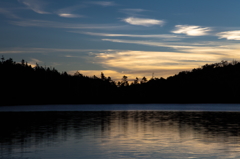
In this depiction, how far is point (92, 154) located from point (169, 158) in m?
5.17

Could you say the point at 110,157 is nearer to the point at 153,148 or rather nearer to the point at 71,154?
the point at 71,154

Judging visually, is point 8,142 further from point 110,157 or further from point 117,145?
point 110,157

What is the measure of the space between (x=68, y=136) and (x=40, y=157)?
1179 centimetres

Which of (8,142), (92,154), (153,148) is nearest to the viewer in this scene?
(92,154)

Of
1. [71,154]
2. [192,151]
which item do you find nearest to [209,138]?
[192,151]

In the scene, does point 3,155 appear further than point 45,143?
No

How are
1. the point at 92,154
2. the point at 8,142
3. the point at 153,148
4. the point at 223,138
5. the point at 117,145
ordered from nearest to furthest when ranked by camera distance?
the point at 92,154, the point at 153,148, the point at 117,145, the point at 8,142, the point at 223,138

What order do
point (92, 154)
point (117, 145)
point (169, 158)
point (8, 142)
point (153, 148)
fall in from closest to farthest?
1. point (169, 158)
2. point (92, 154)
3. point (153, 148)
4. point (117, 145)
5. point (8, 142)

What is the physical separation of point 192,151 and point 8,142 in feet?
50.0

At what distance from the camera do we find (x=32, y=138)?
33.7m

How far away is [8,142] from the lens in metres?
30.5

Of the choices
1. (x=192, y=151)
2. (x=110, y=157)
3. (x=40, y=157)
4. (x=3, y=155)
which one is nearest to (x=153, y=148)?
(x=192, y=151)

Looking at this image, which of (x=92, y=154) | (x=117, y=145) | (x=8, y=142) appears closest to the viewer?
(x=92, y=154)

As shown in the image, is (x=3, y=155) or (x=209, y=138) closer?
(x=3, y=155)
